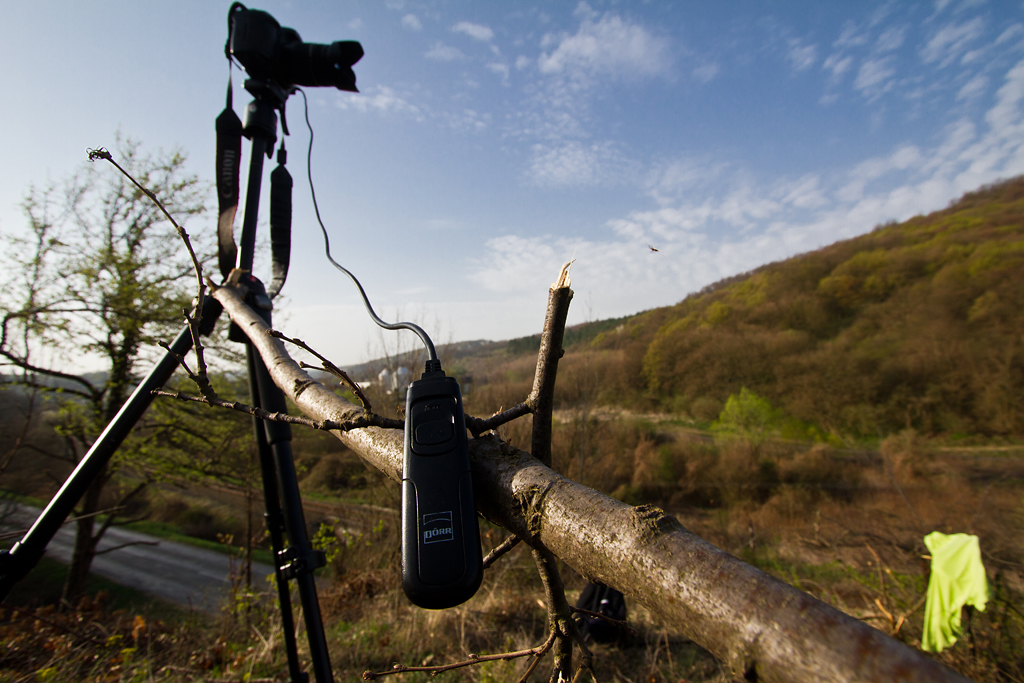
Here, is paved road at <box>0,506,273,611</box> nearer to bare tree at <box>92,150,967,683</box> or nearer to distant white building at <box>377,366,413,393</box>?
distant white building at <box>377,366,413,393</box>

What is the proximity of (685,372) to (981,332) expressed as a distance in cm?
1511

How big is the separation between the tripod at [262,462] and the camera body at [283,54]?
0.06 metres

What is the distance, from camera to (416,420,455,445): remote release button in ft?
A: 1.90

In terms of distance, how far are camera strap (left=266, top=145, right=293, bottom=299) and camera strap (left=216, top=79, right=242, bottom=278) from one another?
0.13m

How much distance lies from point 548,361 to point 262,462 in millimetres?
1493

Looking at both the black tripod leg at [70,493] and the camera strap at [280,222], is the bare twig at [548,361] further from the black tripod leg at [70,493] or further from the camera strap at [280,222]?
the camera strap at [280,222]

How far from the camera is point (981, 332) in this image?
2230 cm

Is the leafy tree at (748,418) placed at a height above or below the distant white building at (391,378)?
below

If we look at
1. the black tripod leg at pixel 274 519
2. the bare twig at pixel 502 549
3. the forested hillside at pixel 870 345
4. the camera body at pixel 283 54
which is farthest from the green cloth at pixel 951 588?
the forested hillside at pixel 870 345

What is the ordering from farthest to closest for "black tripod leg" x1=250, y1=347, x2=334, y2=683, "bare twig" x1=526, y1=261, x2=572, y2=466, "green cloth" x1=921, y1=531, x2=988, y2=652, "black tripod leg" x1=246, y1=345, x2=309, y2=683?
"green cloth" x1=921, y1=531, x2=988, y2=652, "black tripod leg" x1=246, y1=345, x2=309, y2=683, "black tripod leg" x1=250, y1=347, x2=334, y2=683, "bare twig" x1=526, y1=261, x2=572, y2=466

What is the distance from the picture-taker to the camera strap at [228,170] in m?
1.58

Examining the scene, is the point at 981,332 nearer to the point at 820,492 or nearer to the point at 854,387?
the point at 854,387

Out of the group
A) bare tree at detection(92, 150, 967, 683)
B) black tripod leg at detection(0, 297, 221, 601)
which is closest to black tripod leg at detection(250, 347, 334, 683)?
black tripod leg at detection(0, 297, 221, 601)

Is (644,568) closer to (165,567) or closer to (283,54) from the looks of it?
(283,54)
